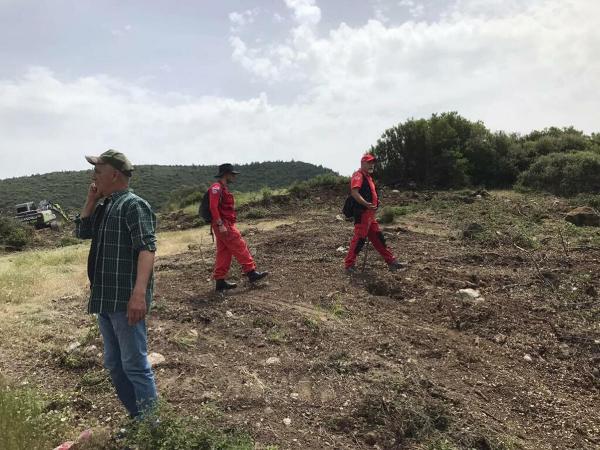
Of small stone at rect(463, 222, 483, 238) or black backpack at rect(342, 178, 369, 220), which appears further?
small stone at rect(463, 222, 483, 238)

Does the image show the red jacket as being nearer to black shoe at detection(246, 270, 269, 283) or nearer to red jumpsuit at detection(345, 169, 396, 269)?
black shoe at detection(246, 270, 269, 283)

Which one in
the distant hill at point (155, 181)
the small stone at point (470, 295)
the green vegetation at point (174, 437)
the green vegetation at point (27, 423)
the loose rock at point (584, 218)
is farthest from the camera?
the distant hill at point (155, 181)

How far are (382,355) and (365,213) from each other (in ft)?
9.68

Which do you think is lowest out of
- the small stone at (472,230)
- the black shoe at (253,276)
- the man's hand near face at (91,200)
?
the black shoe at (253,276)

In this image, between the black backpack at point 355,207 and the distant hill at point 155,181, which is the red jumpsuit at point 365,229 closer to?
the black backpack at point 355,207

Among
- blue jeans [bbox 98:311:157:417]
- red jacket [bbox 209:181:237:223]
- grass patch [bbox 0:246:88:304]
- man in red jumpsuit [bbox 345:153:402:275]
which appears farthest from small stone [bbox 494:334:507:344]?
grass patch [bbox 0:246:88:304]

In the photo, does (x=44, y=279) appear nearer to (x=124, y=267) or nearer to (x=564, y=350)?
(x=124, y=267)

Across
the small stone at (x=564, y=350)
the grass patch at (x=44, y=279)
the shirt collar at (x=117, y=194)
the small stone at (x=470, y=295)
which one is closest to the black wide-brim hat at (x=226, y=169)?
the grass patch at (x=44, y=279)

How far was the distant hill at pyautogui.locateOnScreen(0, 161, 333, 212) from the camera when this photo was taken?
61219mm

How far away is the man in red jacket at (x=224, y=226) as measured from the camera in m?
6.31

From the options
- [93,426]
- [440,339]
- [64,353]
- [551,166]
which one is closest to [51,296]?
[64,353]

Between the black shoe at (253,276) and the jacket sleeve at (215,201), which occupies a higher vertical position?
the jacket sleeve at (215,201)

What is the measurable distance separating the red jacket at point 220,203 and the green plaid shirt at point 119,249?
11.0ft

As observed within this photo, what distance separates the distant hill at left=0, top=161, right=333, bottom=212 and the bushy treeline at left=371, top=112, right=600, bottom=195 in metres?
37.0
